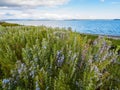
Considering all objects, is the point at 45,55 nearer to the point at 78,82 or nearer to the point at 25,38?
the point at 78,82

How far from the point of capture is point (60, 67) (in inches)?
126

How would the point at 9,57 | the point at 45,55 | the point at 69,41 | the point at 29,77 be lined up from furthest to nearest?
the point at 69,41 → the point at 9,57 → the point at 45,55 → the point at 29,77

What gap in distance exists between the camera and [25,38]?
13.8ft

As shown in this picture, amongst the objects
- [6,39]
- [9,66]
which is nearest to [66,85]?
[9,66]

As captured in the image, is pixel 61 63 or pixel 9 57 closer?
pixel 61 63

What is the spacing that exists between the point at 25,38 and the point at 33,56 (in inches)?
Result: 43.5

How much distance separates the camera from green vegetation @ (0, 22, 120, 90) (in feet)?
9.36

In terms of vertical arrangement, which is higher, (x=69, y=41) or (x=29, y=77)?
(x=69, y=41)

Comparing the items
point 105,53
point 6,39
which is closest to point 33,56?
point 105,53

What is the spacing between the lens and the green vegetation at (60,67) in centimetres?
285

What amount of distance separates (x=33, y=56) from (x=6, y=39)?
48.0 inches

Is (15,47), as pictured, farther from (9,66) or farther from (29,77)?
(29,77)

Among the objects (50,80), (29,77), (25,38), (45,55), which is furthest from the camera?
(25,38)

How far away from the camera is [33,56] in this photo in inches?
124
